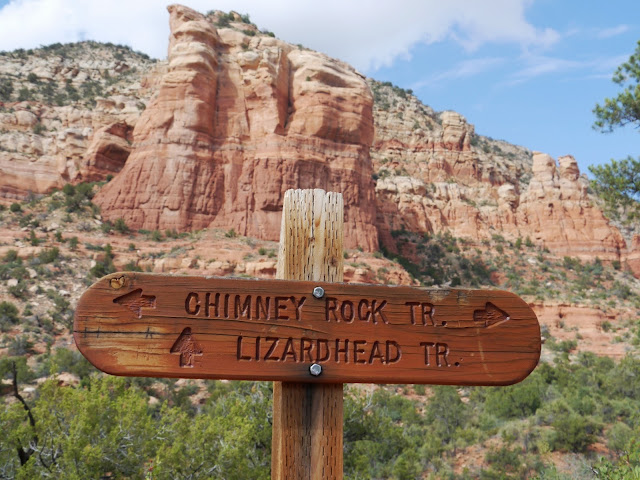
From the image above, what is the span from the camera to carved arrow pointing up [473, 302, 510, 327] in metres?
2.04

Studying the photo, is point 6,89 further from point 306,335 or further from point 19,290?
point 306,335

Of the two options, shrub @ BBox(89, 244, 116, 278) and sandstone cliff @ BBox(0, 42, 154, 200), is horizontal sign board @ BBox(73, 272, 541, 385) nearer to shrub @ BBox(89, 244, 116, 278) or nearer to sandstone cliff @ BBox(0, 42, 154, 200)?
shrub @ BBox(89, 244, 116, 278)

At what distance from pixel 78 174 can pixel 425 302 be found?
4019 cm

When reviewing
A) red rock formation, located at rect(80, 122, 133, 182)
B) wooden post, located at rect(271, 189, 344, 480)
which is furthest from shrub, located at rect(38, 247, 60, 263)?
wooden post, located at rect(271, 189, 344, 480)

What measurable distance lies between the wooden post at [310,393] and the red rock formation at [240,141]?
31.7 meters

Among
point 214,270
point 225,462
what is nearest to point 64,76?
point 214,270

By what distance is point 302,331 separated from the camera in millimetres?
1914

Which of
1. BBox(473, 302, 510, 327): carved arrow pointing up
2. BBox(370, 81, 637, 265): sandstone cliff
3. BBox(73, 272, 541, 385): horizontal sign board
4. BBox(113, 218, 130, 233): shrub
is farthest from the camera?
BBox(370, 81, 637, 265): sandstone cliff

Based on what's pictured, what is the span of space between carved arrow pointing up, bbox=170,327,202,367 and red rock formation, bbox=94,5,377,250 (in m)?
31.9

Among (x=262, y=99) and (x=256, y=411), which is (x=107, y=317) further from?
(x=262, y=99)

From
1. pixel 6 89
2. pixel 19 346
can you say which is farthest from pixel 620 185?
pixel 6 89

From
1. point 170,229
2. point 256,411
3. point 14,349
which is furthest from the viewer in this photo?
point 170,229

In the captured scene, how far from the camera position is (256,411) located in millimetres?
9062

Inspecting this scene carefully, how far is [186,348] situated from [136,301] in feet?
0.78
